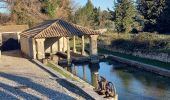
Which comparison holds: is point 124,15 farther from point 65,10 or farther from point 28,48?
point 28,48

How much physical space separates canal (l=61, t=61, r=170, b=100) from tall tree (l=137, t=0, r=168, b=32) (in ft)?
50.3

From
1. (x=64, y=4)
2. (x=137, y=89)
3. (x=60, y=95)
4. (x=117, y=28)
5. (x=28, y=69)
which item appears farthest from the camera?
(x=64, y=4)

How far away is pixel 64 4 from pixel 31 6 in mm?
7870

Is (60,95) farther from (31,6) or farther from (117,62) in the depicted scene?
(31,6)

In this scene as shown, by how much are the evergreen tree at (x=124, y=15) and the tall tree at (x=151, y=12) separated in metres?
1.72

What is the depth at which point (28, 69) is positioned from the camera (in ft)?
75.9

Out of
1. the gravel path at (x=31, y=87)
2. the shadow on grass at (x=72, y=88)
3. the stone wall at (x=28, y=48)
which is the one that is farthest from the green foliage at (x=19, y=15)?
the shadow on grass at (x=72, y=88)

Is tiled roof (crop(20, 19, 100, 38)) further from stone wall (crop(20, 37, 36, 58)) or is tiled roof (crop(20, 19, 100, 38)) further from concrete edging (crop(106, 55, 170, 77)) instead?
concrete edging (crop(106, 55, 170, 77))

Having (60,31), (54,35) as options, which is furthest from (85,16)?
(54,35)

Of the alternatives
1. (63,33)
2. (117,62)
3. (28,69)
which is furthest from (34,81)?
(117,62)

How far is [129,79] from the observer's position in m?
22.8

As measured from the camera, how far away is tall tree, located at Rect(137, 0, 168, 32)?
4331 centimetres

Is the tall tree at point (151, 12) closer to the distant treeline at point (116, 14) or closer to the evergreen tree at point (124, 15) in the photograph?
the distant treeline at point (116, 14)

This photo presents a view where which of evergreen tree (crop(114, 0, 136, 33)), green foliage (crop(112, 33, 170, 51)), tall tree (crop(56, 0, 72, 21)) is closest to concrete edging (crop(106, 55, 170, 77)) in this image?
green foliage (crop(112, 33, 170, 51))
